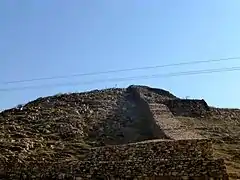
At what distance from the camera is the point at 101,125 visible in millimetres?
21391

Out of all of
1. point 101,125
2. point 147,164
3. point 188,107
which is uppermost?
point 188,107

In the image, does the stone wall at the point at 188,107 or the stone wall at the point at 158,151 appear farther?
the stone wall at the point at 188,107

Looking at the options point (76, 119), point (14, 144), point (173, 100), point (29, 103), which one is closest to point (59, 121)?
point (76, 119)

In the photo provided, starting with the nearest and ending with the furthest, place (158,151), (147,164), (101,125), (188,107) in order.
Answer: (147,164) → (158,151) → (101,125) → (188,107)

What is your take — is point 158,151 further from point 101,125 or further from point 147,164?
point 101,125

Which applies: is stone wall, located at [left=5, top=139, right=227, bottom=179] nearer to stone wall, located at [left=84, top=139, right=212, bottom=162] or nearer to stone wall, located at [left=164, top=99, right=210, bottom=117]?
stone wall, located at [left=84, top=139, right=212, bottom=162]

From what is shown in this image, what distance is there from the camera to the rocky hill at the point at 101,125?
16.4 m

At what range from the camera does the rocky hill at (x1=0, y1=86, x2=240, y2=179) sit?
1636 cm

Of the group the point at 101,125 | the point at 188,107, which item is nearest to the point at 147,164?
the point at 101,125

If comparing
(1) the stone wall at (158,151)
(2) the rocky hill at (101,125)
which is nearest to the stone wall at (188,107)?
(2) the rocky hill at (101,125)

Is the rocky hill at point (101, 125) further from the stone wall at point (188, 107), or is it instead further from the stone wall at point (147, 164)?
the stone wall at point (147, 164)

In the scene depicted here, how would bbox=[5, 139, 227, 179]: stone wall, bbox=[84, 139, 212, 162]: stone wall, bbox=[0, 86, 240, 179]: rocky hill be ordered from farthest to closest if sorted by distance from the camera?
bbox=[0, 86, 240, 179]: rocky hill < bbox=[84, 139, 212, 162]: stone wall < bbox=[5, 139, 227, 179]: stone wall

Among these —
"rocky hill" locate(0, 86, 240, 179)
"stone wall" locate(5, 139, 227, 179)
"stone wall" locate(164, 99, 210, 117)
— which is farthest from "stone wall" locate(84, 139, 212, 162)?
"stone wall" locate(164, 99, 210, 117)

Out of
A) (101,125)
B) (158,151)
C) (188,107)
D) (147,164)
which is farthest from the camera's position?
(188,107)
